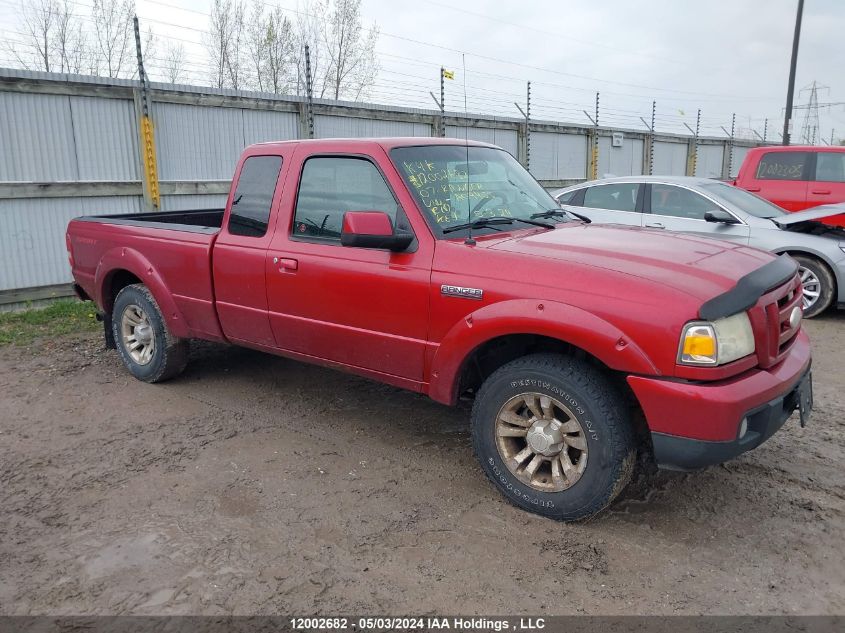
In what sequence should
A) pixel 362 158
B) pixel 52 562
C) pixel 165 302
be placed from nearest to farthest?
pixel 52 562 → pixel 362 158 → pixel 165 302

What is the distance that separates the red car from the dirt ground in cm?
595

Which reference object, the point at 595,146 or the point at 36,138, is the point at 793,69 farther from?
the point at 36,138

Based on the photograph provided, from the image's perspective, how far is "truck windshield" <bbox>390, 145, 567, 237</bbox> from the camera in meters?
3.99

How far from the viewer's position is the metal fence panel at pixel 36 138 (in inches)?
314

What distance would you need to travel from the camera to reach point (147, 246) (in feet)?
17.7

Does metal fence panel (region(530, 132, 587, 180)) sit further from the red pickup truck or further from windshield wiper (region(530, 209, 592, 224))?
the red pickup truck

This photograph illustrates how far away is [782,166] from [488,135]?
6.06 meters

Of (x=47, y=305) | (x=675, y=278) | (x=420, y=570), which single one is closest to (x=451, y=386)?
(x=420, y=570)

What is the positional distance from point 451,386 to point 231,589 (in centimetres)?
149

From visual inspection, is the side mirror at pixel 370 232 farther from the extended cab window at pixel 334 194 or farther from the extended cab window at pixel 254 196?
the extended cab window at pixel 254 196

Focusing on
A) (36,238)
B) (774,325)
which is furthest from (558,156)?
(774,325)

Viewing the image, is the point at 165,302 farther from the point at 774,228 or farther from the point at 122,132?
the point at 774,228

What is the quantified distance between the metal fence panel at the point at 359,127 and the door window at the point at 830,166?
258 inches

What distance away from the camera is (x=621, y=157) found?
19.4 meters
